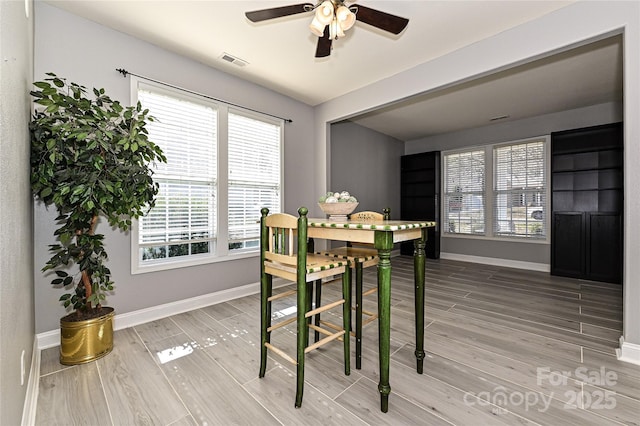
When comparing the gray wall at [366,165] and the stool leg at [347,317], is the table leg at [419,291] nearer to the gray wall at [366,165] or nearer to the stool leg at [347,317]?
the stool leg at [347,317]

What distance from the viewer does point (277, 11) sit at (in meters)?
1.89

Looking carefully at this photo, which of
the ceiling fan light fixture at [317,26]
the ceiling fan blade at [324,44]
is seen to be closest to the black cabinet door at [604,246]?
the ceiling fan blade at [324,44]

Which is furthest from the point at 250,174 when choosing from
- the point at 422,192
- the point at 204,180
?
the point at 422,192

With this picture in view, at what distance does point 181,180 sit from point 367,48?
2441 mm

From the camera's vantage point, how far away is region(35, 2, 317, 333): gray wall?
7.34 feet

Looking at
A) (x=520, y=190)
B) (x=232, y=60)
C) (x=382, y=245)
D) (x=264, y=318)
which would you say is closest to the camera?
(x=382, y=245)

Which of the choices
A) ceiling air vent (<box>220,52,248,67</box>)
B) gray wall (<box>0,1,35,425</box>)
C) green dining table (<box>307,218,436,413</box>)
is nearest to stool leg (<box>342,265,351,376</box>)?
green dining table (<box>307,218,436,413</box>)

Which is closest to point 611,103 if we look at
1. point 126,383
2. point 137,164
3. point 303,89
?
point 303,89

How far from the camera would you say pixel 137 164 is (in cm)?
212

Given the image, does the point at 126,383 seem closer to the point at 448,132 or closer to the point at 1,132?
the point at 1,132

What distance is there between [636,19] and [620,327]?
8.47 ft

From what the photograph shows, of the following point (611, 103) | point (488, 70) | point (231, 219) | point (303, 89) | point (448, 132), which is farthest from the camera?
point (448, 132)

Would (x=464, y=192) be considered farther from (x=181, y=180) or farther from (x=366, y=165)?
(x=181, y=180)

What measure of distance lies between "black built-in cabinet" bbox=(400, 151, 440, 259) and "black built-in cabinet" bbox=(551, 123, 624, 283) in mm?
1988
